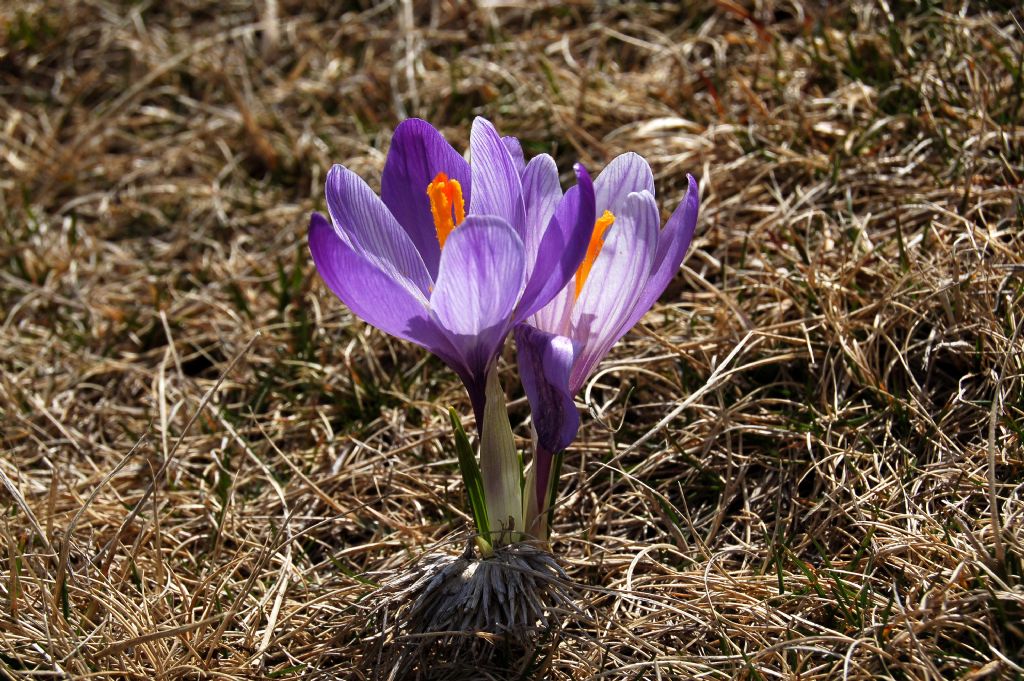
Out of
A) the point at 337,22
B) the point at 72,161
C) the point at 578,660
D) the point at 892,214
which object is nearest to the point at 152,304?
the point at 72,161

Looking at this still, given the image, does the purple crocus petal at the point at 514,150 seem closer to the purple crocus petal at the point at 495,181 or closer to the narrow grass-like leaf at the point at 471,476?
the purple crocus petal at the point at 495,181

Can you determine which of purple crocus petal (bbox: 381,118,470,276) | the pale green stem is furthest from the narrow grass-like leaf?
purple crocus petal (bbox: 381,118,470,276)

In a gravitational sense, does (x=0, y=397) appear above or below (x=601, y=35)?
below

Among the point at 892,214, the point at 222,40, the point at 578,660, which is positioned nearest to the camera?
the point at 578,660

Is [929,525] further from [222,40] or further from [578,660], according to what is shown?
[222,40]

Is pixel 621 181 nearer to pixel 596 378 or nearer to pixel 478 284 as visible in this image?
pixel 478 284

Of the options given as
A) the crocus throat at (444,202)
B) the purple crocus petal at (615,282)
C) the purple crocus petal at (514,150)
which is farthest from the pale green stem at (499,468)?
the purple crocus petal at (514,150)
